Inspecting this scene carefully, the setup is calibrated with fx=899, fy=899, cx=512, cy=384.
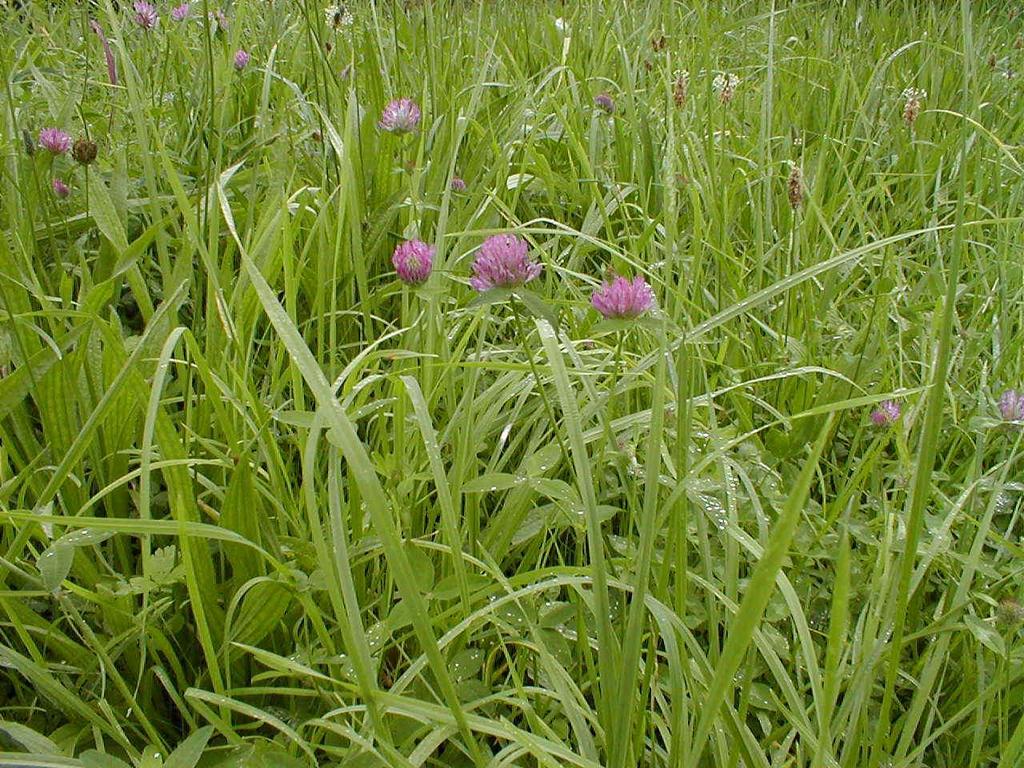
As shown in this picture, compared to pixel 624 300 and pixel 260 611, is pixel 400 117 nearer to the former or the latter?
pixel 624 300

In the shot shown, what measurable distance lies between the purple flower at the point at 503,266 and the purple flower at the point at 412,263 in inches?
5.6

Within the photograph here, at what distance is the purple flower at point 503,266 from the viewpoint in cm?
77

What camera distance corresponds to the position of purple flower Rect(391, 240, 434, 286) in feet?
2.99

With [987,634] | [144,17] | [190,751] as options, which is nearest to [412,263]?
[190,751]

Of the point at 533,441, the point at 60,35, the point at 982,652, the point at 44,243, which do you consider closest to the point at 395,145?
the point at 44,243

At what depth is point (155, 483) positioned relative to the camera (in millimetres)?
927

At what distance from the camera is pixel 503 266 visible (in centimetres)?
77

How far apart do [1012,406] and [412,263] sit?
66 cm

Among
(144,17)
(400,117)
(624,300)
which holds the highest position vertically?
(144,17)

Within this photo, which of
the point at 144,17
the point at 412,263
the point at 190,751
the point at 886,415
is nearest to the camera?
the point at 190,751

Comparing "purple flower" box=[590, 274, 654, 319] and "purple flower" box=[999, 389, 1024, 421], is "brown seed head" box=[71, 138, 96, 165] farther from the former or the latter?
"purple flower" box=[999, 389, 1024, 421]

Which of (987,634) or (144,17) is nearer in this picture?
(987,634)

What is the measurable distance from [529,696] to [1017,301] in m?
1.01

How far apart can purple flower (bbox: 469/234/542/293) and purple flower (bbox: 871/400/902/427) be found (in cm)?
48
